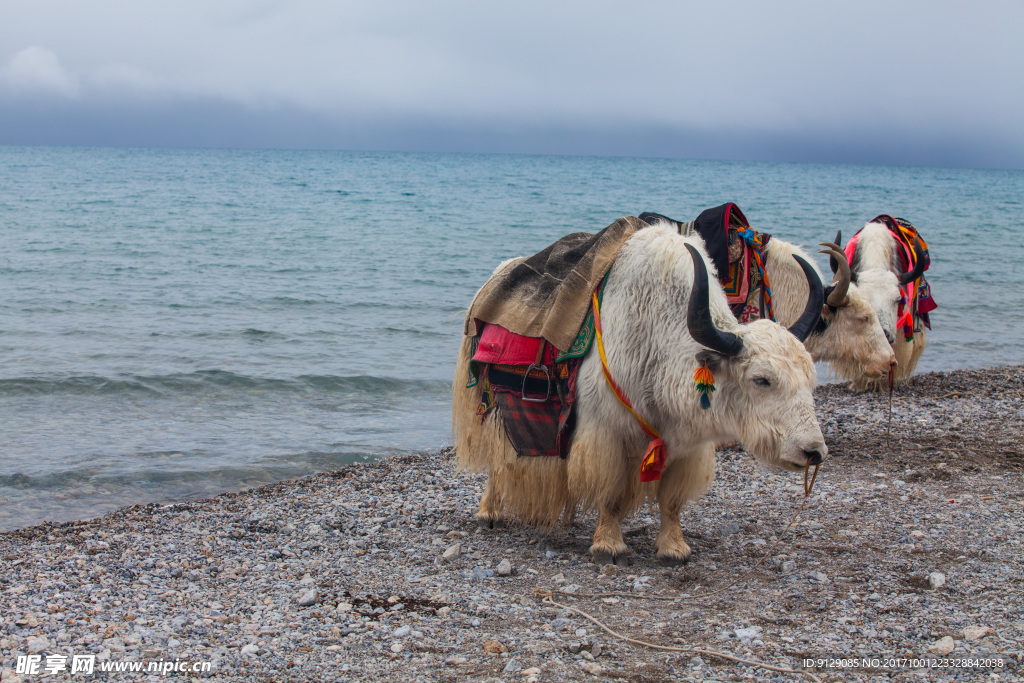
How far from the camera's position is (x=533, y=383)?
3.44m

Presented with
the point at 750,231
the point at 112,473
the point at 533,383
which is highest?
the point at 750,231

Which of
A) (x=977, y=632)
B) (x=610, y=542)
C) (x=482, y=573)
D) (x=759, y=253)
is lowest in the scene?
(x=482, y=573)

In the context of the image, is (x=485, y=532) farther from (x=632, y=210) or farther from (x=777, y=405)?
(x=632, y=210)

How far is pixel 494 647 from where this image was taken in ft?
8.65

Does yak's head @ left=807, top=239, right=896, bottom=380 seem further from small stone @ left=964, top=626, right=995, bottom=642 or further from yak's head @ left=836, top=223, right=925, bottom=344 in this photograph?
small stone @ left=964, top=626, right=995, bottom=642

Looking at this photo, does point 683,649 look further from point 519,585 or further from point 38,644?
point 38,644

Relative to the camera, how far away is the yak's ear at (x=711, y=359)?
9.54ft

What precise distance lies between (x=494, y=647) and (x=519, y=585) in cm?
61

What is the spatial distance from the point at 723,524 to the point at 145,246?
14.9m

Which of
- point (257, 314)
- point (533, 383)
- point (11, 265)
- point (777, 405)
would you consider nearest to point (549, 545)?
point (533, 383)

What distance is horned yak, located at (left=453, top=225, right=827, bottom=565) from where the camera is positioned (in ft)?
9.35

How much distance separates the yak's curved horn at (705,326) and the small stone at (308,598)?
1583mm

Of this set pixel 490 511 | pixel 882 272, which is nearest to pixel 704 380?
pixel 490 511

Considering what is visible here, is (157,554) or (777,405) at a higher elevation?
(777,405)
